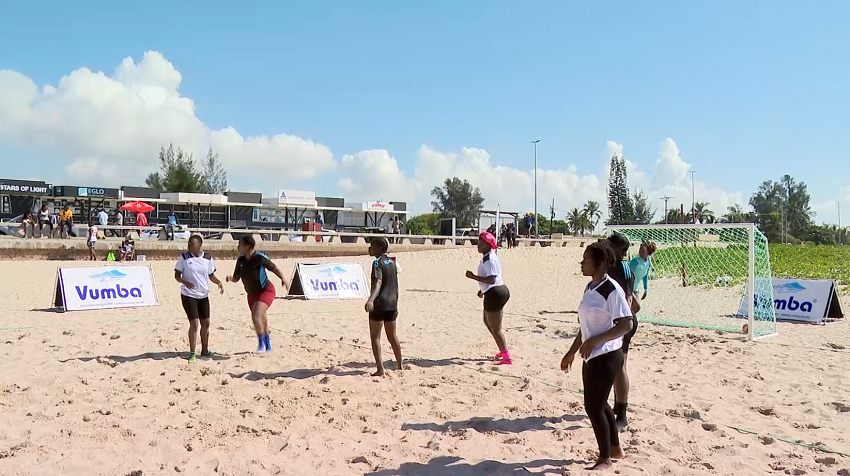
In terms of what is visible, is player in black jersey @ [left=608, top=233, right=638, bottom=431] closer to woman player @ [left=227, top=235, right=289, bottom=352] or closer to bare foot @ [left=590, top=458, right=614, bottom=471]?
bare foot @ [left=590, top=458, right=614, bottom=471]

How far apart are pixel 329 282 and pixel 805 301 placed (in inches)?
391

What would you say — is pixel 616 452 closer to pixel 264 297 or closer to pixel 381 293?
pixel 381 293

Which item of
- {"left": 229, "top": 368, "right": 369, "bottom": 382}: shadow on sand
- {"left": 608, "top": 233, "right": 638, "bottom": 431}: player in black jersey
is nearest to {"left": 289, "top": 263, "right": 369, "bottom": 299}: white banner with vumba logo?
{"left": 229, "top": 368, "right": 369, "bottom": 382}: shadow on sand

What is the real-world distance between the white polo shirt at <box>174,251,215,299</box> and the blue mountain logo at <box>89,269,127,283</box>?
6276 millimetres

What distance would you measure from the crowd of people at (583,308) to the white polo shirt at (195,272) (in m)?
0.01

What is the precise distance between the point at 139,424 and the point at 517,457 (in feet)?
10.2

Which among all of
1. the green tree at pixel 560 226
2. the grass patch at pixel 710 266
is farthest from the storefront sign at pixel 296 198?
the green tree at pixel 560 226

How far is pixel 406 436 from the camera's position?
17.7ft

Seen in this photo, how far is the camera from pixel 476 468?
187 inches

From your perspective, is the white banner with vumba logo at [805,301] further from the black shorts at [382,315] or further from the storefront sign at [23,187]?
the storefront sign at [23,187]

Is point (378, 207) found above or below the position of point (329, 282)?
above

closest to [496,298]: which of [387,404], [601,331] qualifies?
[387,404]

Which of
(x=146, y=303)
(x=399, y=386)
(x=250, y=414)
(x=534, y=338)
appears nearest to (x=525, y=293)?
(x=534, y=338)

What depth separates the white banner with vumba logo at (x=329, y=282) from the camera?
50.2 feet
